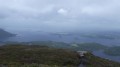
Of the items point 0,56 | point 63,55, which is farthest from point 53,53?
point 0,56

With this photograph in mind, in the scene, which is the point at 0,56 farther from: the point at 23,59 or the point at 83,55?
the point at 83,55

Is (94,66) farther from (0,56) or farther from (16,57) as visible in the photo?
(0,56)

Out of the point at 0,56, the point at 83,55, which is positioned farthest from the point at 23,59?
the point at 83,55

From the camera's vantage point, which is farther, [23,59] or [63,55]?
[63,55]

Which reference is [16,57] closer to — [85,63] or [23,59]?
[23,59]

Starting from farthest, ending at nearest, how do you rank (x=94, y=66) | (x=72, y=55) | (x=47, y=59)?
(x=72, y=55) → (x=47, y=59) → (x=94, y=66)

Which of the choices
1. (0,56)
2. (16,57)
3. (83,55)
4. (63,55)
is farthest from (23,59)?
(83,55)

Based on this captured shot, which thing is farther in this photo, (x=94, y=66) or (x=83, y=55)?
(x=83, y=55)

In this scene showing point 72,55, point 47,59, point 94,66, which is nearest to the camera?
point 94,66
